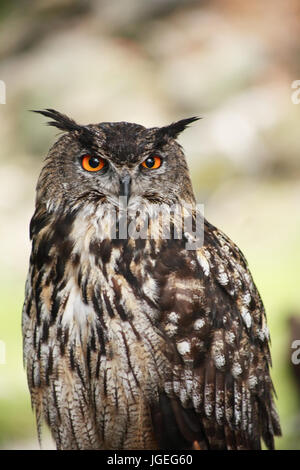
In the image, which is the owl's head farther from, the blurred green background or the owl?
the blurred green background

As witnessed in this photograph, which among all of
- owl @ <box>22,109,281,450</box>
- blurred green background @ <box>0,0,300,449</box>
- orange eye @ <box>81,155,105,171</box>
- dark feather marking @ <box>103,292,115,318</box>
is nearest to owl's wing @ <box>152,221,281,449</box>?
owl @ <box>22,109,281,450</box>

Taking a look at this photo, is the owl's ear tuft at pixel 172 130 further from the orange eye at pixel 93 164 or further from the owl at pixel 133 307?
the orange eye at pixel 93 164

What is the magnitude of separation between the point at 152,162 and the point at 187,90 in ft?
9.24

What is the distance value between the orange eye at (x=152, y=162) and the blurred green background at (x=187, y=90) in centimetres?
215

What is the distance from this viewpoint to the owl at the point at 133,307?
1.56 m

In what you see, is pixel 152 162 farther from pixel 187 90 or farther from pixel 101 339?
pixel 187 90

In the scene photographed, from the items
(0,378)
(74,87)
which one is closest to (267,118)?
(74,87)

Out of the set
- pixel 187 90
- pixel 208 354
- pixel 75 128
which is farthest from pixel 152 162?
pixel 187 90

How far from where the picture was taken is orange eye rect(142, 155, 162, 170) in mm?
1617

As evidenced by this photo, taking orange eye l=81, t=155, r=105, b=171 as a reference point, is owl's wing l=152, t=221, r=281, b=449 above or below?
below

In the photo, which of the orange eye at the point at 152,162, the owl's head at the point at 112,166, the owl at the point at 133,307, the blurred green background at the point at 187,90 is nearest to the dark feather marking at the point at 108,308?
the owl at the point at 133,307

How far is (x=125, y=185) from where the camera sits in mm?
1536

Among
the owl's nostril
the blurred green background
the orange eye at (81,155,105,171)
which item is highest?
the blurred green background
